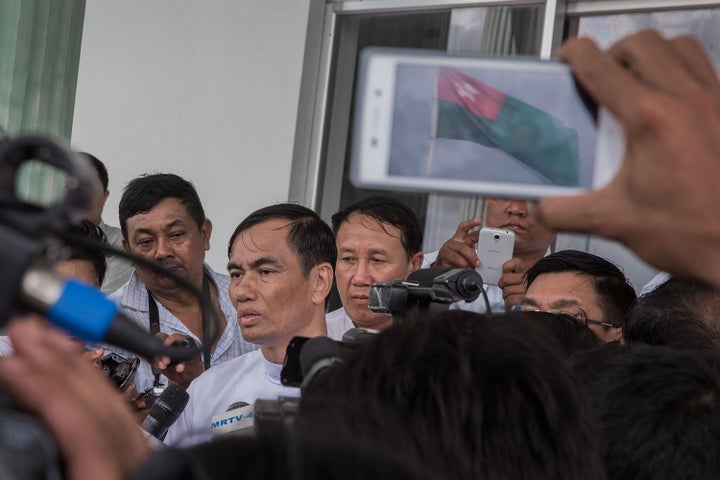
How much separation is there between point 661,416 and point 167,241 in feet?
10.9

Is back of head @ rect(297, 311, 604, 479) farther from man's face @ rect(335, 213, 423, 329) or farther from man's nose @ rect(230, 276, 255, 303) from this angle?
man's face @ rect(335, 213, 423, 329)

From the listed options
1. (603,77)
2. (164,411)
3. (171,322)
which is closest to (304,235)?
(171,322)

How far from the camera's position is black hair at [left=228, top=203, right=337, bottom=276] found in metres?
3.89

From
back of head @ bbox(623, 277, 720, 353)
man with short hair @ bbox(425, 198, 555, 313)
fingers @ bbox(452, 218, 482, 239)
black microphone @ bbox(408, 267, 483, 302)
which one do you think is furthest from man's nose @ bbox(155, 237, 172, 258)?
black microphone @ bbox(408, 267, 483, 302)

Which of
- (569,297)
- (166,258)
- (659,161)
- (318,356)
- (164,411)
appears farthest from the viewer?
(166,258)

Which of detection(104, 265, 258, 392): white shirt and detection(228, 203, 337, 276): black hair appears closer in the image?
detection(228, 203, 337, 276): black hair

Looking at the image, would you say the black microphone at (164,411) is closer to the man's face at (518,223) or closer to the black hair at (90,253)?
the black hair at (90,253)

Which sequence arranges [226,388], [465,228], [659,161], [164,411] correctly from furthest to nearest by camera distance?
[465,228]
[226,388]
[164,411]
[659,161]

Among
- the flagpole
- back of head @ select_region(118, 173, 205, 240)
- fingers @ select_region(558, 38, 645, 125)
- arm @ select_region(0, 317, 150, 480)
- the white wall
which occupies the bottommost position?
arm @ select_region(0, 317, 150, 480)

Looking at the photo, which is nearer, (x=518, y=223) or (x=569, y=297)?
(x=569, y=297)

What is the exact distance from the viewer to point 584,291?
332 cm

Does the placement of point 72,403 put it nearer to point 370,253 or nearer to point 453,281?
point 453,281

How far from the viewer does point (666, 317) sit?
244 cm

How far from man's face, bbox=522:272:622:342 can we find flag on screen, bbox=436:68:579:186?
7.56ft
